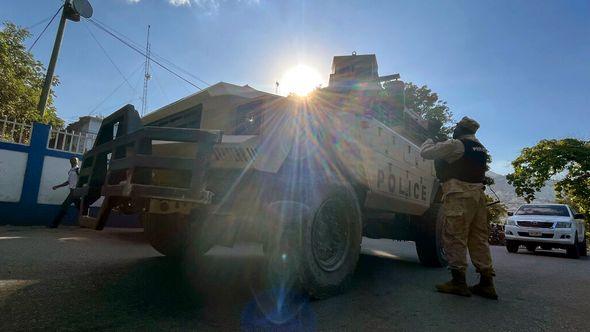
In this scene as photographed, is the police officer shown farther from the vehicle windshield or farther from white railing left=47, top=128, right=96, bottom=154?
the vehicle windshield

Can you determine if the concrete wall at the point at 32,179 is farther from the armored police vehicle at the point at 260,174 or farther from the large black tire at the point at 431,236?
the large black tire at the point at 431,236

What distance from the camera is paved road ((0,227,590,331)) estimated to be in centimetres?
218

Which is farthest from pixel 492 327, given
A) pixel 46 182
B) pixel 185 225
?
pixel 46 182

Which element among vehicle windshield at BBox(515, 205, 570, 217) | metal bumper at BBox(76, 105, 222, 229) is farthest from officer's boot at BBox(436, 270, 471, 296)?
vehicle windshield at BBox(515, 205, 570, 217)

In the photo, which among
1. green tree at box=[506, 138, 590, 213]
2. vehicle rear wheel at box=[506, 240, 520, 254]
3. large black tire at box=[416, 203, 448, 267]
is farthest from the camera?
green tree at box=[506, 138, 590, 213]

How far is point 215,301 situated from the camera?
2.63m

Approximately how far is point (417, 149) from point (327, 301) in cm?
265

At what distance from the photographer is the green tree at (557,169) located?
21812 millimetres

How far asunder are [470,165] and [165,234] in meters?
3.31

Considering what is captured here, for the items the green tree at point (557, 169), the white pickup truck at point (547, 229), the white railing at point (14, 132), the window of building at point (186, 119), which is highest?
the green tree at point (557, 169)

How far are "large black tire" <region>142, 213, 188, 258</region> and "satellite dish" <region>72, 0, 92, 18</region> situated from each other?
34.1 ft

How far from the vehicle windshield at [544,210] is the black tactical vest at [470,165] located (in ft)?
32.2

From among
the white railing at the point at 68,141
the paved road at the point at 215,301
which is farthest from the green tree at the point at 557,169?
the white railing at the point at 68,141

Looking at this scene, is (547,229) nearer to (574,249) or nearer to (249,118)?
(574,249)
